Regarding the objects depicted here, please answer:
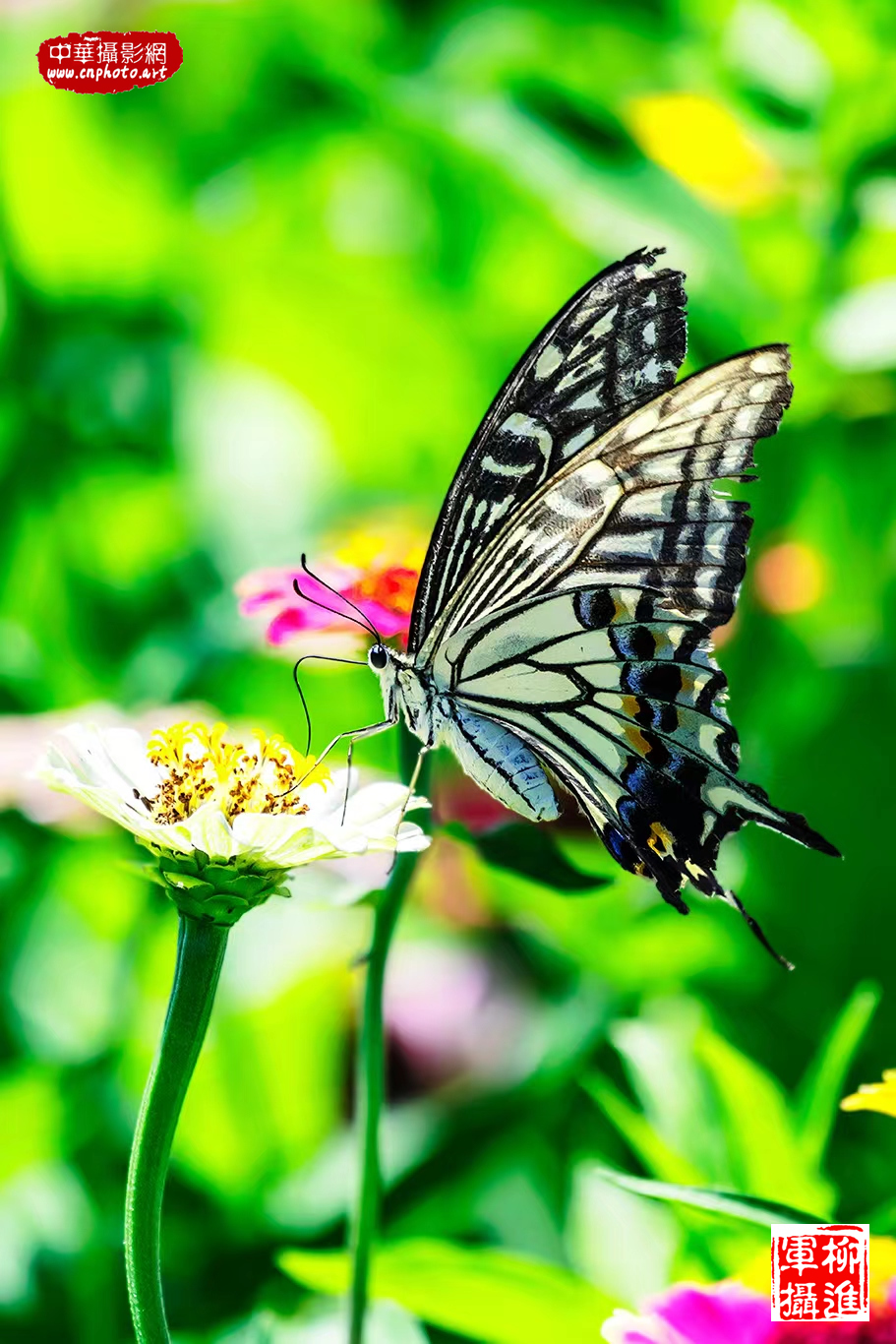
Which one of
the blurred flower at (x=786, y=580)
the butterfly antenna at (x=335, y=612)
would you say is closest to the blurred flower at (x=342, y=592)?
the butterfly antenna at (x=335, y=612)

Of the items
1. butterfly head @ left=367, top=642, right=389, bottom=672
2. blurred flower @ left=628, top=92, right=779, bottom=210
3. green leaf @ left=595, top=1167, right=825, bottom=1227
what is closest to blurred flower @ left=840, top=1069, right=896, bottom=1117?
green leaf @ left=595, top=1167, right=825, bottom=1227

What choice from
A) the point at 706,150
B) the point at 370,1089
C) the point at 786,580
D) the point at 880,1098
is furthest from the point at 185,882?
the point at 706,150

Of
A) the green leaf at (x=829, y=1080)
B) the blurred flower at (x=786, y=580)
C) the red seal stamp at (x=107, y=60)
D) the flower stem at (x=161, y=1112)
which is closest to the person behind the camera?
the flower stem at (x=161, y=1112)

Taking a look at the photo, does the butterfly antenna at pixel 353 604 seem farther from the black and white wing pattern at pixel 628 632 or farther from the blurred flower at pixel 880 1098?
the blurred flower at pixel 880 1098

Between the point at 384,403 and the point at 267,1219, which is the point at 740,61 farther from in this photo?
the point at 267,1219

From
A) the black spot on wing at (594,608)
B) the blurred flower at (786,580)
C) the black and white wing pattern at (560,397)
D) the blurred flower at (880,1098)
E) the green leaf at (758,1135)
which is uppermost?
the black and white wing pattern at (560,397)

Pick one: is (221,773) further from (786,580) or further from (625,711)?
(786,580)

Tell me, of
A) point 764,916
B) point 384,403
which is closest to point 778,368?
point 764,916
